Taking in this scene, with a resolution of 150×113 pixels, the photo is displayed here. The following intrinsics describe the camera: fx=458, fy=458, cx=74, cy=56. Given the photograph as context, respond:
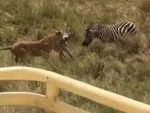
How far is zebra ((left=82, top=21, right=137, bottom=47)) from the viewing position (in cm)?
1117

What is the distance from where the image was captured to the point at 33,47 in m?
9.06

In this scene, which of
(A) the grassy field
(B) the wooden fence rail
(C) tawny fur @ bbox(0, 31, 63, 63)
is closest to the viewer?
(B) the wooden fence rail

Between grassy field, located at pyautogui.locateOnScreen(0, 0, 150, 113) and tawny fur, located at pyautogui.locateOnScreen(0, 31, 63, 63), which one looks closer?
grassy field, located at pyautogui.locateOnScreen(0, 0, 150, 113)

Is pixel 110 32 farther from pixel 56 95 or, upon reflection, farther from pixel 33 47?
pixel 56 95

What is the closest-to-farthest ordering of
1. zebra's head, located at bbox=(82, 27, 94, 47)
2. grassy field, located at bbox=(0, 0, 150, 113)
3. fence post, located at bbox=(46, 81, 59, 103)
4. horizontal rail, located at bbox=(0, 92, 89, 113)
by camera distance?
1. fence post, located at bbox=(46, 81, 59, 103)
2. horizontal rail, located at bbox=(0, 92, 89, 113)
3. grassy field, located at bbox=(0, 0, 150, 113)
4. zebra's head, located at bbox=(82, 27, 94, 47)

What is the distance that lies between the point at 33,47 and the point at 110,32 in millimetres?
3090

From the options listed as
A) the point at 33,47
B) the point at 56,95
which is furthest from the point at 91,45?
the point at 56,95

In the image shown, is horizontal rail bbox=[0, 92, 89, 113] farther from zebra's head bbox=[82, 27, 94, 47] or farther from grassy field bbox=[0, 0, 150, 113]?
zebra's head bbox=[82, 27, 94, 47]

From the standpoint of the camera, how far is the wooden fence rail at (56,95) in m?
2.09

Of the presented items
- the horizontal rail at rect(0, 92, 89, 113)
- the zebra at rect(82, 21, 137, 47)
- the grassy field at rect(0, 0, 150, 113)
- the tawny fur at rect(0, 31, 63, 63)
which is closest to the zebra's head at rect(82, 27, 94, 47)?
the zebra at rect(82, 21, 137, 47)

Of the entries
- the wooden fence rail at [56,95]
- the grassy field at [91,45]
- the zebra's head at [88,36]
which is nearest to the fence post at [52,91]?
the wooden fence rail at [56,95]

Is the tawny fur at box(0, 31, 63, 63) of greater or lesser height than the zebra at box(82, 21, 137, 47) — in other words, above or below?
above

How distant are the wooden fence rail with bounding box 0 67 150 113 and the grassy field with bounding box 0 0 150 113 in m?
2.63

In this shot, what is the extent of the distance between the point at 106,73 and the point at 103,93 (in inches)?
222
